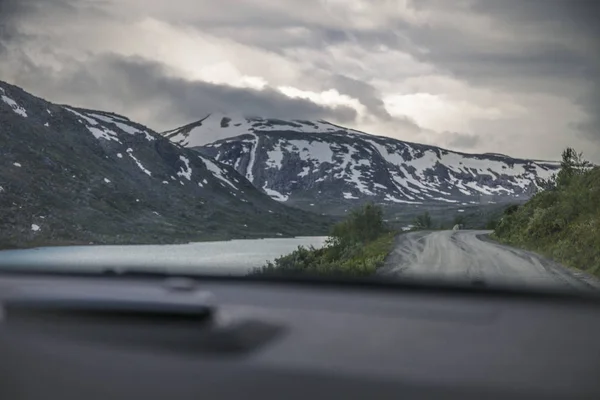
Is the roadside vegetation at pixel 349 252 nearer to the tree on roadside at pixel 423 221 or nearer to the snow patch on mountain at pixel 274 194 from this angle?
the tree on roadside at pixel 423 221

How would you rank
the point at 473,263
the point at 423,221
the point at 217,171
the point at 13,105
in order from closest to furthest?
the point at 473,263 → the point at 423,221 → the point at 13,105 → the point at 217,171

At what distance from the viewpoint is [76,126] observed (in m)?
5.77

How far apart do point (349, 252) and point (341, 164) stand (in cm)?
110

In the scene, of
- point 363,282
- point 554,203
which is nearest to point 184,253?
point 363,282

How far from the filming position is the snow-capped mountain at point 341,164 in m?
4.94

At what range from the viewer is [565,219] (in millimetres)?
4117

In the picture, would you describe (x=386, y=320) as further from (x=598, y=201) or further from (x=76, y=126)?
(x=76, y=126)

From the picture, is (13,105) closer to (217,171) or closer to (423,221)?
(217,171)

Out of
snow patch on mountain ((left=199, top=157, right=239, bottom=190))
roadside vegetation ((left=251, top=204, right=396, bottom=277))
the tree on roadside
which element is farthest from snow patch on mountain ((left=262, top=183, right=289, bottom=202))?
the tree on roadside

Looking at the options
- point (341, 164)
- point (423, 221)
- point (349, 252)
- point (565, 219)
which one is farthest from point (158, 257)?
point (565, 219)

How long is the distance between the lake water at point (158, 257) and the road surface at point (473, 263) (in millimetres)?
872

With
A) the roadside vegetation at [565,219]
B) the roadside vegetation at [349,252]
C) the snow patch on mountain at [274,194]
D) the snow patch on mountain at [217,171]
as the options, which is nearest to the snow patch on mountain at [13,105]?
the snow patch on mountain at [217,171]

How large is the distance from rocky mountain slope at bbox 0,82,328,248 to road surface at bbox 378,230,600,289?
45.4 inches

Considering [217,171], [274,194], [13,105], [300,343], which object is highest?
[13,105]
